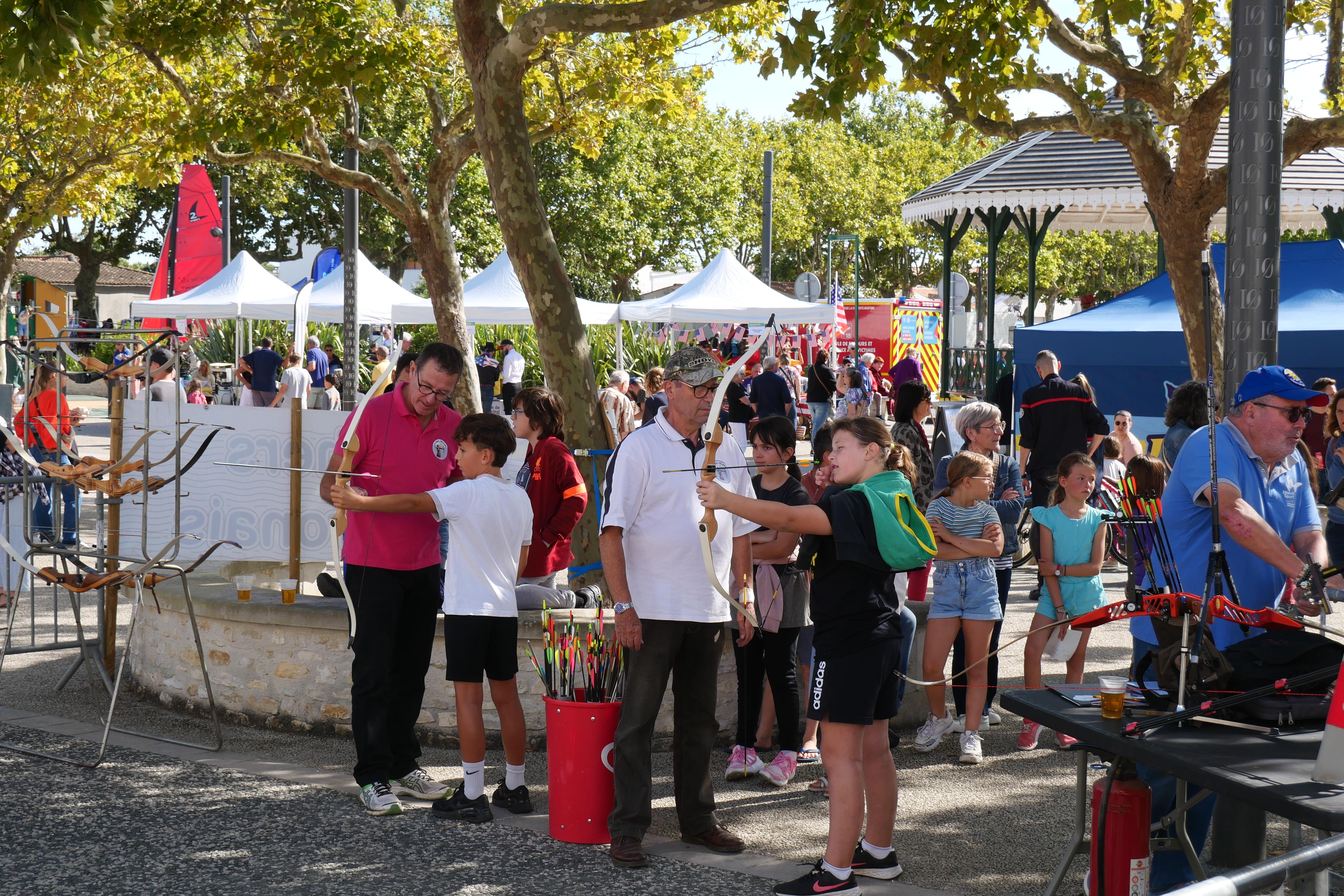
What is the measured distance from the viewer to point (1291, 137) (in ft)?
28.3

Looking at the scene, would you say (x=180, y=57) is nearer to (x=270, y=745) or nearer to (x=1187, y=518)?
(x=270, y=745)

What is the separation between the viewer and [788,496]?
5473mm

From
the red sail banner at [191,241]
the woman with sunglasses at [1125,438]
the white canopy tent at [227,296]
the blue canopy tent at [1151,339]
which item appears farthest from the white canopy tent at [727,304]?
the red sail banner at [191,241]

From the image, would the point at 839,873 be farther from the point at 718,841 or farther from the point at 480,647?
the point at 480,647

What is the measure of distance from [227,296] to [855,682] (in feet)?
60.1

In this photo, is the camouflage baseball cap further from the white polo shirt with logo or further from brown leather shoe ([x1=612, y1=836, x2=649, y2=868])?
Result: brown leather shoe ([x1=612, y1=836, x2=649, y2=868])

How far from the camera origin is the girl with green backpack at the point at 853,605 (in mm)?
4051

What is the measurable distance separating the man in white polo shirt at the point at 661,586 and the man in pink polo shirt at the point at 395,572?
0.95 m

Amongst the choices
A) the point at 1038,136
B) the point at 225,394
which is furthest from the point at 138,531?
the point at 225,394

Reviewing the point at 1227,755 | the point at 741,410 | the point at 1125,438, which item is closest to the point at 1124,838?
the point at 1227,755

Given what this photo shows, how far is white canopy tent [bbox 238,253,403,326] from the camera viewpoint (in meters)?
19.5

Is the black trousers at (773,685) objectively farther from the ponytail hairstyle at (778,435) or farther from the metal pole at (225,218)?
the metal pole at (225,218)

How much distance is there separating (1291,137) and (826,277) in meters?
52.0

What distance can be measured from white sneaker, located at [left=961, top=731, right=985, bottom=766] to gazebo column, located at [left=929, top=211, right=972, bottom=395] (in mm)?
11363
